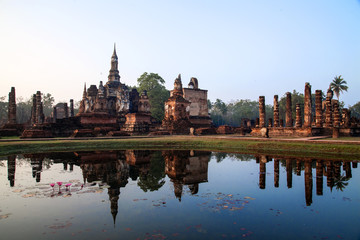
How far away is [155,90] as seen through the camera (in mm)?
60469

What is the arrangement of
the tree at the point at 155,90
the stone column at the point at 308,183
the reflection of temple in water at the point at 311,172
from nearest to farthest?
the stone column at the point at 308,183
the reflection of temple in water at the point at 311,172
the tree at the point at 155,90

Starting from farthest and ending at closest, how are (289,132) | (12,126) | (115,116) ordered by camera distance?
(115,116), (12,126), (289,132)

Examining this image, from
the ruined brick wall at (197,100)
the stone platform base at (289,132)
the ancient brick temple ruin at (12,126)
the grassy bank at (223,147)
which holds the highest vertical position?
the ruined brick wall at (197,100)

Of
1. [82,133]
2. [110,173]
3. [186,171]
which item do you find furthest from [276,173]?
[82,133]

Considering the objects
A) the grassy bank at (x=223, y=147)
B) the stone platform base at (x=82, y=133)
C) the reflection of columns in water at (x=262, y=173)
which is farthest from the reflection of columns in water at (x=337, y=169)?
the stone platform base at (x=82, y=133)

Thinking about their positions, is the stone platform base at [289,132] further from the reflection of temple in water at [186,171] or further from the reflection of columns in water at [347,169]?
the reflection of temple in water at [186,171]

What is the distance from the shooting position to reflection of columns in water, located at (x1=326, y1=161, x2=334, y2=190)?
8.30 m

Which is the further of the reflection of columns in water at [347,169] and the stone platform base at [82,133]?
the stone platform base at [82,133]


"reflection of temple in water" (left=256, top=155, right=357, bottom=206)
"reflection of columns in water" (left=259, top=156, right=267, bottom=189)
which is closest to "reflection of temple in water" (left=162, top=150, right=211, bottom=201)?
"reflection of columns in water" (left=259, top=156, right=267, bottom=189)

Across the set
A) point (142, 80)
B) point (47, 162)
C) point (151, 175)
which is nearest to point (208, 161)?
point (151, 175)

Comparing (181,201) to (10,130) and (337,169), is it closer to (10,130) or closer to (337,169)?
(337,169)

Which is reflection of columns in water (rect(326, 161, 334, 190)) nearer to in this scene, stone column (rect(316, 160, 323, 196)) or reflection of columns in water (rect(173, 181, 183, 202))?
stone column (rect(316, 160, 323, 196))

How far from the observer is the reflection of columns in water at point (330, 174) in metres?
8.30

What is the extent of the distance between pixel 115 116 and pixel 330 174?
28.4 metres
